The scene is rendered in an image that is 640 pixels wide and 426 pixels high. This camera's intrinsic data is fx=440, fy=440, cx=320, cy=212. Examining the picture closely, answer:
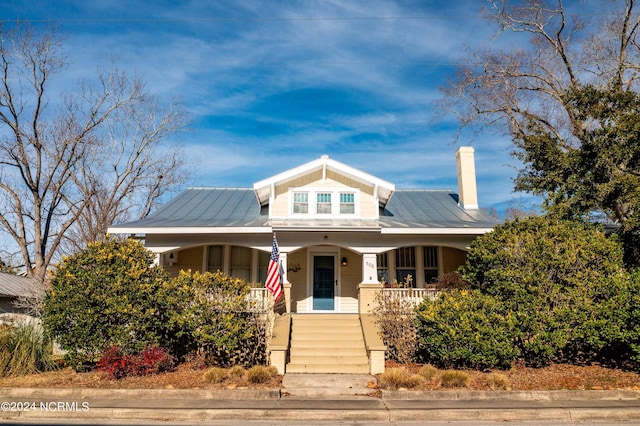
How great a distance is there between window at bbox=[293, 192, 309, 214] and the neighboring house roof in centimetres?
1004

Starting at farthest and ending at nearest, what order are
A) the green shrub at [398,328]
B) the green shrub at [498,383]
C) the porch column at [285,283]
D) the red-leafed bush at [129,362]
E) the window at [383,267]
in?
the window at [383,267]
the porch column at [285,283]
the green shrub at [398,328]
the red-leafed bush at [129,362]
the green shrub at [498,383]

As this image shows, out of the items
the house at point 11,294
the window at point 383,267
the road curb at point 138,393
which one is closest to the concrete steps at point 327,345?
the road curb at point 138,393

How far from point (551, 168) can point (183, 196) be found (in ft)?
45.7

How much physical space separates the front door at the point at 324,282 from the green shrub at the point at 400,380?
21.9 feet

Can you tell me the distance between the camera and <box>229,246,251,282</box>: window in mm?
16344

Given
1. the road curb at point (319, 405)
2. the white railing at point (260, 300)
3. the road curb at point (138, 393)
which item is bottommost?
the road curb at point (319, 405)

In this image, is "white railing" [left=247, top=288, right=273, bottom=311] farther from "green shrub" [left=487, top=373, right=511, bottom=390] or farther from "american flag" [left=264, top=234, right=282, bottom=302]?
"green shrub" [left=487, top=373, right=511, bottom=390]

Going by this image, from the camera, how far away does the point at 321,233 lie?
14305mm

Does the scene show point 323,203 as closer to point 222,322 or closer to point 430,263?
point 430,263

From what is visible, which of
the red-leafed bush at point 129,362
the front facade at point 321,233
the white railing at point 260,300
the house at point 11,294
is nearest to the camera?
the red-leafed bush at point 129,362

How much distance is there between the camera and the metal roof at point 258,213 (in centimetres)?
1437

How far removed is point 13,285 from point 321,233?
12.7 metres

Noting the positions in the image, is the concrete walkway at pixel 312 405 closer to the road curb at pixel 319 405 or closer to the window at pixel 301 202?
the road curb at pixel 319 405

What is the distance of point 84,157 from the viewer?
82.5ft
